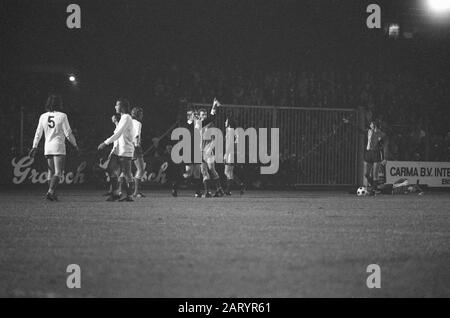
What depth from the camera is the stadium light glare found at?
1320 inches

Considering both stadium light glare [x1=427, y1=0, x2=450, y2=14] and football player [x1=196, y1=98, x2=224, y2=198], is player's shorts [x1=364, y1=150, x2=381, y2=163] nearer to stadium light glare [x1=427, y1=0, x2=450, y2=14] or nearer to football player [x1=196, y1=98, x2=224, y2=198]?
football player [x1=196, y1=98, x2=224, y2=198]

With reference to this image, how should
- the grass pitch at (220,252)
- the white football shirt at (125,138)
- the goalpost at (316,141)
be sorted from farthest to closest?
1. the goalpost at (316,141)
2. the white football shirt at (125,138)
3. the grass pitch at (220,252)

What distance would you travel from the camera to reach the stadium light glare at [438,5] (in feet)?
110

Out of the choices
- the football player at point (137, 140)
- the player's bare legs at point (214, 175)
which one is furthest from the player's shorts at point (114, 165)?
the player's bare legs at point (214, 175)

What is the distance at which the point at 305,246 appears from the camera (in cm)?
929

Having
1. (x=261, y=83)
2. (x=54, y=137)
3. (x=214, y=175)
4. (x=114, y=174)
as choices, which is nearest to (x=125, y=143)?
(x=114, y=174)

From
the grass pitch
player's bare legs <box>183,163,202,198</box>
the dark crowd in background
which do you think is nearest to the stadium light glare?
the dark crowd in background

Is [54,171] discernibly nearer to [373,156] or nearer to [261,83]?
[373,156]

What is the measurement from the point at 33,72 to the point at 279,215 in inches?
782

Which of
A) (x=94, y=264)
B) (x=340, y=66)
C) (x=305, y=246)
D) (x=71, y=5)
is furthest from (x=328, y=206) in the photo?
(x=340, y=66)

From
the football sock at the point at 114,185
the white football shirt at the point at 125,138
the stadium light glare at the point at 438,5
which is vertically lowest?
the football sock at the point at 114,185

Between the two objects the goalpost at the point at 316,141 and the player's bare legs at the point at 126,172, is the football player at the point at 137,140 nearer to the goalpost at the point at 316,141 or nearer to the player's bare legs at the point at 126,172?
the player's bare legs at the point at 126,172

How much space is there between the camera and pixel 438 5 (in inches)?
1339

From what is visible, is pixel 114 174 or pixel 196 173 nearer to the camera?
pixel 114 174
